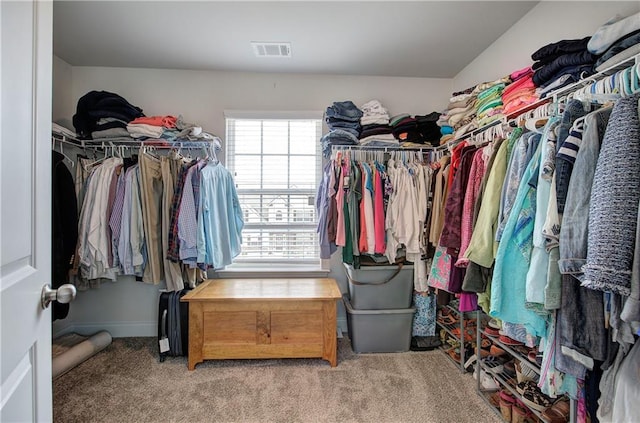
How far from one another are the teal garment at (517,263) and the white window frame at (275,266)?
5.19ft

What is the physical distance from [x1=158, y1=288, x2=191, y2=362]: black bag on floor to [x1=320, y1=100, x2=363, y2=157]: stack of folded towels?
1.73 metres

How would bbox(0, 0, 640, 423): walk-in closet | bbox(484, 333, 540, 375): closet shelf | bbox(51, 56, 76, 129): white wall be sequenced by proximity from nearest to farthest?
bbox(0, 0, 640, 423): walk-in closet, bbox(484, 333, 540, 375): closet shelf, bbox(51, 56, 76, 129): white wall


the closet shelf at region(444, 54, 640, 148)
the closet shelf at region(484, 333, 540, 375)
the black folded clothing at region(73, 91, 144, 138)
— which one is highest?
the black folded clothing at region(73, 91, 144, 138)

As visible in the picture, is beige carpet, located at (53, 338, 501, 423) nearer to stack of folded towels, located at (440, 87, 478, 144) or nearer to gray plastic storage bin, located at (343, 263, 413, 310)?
gray plastic storage bin, located at (343, 263, 413, 310)

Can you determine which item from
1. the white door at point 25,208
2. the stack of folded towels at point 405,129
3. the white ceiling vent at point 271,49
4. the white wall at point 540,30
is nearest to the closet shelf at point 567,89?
the white wall at point 540,30

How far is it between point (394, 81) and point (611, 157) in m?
2.18

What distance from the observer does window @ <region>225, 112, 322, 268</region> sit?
2676 mm

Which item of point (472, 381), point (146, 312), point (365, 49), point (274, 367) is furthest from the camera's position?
point (146, 312)

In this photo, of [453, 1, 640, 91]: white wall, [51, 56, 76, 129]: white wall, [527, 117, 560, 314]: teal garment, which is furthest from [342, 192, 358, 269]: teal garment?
[51, 56, 76, 129]: white wall

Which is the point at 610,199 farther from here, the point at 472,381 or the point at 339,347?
the point at 339,347

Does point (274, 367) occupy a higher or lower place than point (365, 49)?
lower

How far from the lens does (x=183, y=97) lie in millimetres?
2629

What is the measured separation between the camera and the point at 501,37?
209 cm

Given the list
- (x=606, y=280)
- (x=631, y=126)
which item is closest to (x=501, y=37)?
(x=631, y=126)
